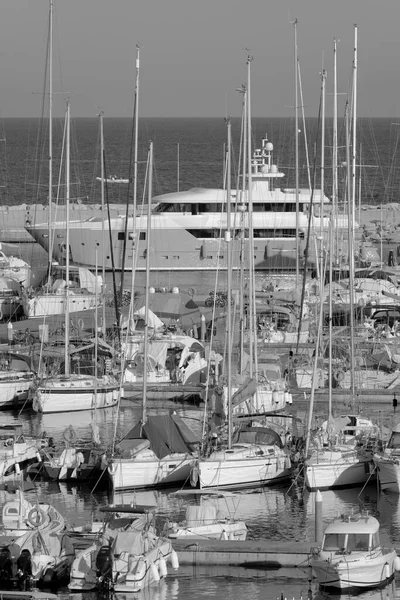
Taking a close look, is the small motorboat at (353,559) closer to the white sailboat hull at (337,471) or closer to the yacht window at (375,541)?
the yacht window at (375,541)

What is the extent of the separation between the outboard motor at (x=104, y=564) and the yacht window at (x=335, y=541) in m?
3.28

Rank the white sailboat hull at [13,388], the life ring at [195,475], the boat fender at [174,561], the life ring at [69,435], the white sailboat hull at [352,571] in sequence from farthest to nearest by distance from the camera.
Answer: the white sailboat hull at [13,388] < the life ring at [69,435] < the life ring at [195,475] < the boat fender at [174,561] < the white sailboat hull at [352,571]

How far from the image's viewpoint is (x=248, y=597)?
21.9 m

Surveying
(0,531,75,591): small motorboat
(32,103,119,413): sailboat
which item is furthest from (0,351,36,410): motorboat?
(0,531,75,591): small motorboat

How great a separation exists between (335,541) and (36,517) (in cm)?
484

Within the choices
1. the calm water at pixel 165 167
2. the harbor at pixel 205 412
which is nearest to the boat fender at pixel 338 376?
the harbor at pixel 205 412

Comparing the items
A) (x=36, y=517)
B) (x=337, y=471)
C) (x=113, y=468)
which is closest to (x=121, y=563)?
(x=36, y=517)

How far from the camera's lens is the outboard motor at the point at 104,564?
71.2ft

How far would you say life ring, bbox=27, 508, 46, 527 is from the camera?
2308 cm

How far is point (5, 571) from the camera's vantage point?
21875 millimetres

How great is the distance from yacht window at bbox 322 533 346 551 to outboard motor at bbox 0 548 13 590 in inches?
189

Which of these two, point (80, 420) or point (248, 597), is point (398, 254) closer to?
point (80, 420)

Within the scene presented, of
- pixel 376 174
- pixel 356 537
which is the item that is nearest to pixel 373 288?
pixel 356 537

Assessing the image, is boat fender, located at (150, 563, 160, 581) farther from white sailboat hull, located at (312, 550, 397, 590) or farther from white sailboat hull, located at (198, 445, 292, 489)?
white sailboat hull, located at (198, 445, 292, 489)
